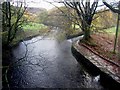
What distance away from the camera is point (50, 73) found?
366 inches

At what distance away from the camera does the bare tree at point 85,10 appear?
1498cm

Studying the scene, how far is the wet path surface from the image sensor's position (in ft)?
26.7

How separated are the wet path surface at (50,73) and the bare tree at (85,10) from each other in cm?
306

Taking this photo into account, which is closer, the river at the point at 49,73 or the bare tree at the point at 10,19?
the river at the point at 49,73

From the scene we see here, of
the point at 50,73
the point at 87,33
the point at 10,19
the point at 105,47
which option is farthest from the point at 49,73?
the point at 87,33

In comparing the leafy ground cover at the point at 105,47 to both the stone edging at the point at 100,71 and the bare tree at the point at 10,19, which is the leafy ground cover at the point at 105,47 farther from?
the bare tree at the point at 10,19

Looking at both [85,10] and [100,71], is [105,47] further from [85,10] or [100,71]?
[100,71]

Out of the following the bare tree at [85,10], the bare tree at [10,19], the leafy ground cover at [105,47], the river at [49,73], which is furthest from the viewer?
the bare tree at [85,10]

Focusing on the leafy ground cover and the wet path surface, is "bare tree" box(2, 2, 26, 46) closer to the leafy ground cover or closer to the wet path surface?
the wet path surface

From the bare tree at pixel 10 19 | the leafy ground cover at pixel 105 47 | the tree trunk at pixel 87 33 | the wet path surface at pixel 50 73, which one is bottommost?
the wet path surface at pixel 50 73

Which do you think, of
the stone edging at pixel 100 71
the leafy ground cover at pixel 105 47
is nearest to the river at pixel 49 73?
the stone edging at pixel 100 71

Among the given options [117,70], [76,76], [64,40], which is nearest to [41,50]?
[64,40]

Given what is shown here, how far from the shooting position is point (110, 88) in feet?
25.3

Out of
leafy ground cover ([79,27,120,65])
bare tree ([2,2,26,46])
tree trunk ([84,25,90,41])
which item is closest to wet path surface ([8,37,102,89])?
bare tree ([2,2,26,46])
